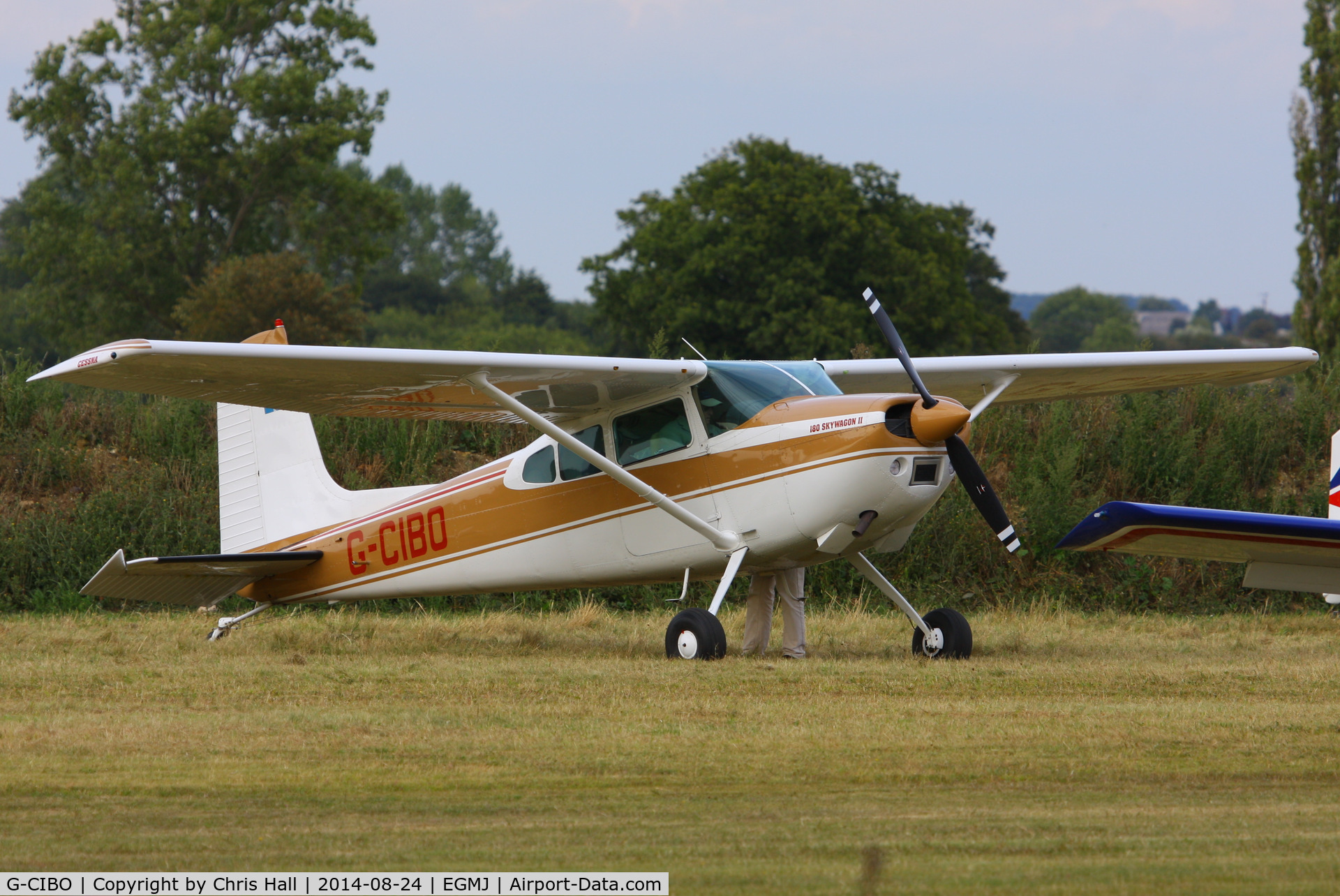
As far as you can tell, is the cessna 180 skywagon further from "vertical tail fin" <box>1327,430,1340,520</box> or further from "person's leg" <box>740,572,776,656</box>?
"vertical tail fin" <box>1327,430,1340,520</box>

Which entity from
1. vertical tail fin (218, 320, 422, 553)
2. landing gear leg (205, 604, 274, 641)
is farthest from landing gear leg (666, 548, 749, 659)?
landing gear leg (205, 604, 274, 641)

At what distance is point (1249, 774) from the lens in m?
5.51

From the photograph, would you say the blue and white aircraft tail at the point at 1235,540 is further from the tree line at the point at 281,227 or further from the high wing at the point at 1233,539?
the tree line at the point at 281,227

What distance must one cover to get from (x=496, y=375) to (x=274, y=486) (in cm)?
382

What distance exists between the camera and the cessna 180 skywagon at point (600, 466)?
31.1 ft

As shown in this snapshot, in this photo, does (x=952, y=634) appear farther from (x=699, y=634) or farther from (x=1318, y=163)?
(x=1318, y=163)

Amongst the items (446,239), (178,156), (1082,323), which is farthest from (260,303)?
(1082,323)

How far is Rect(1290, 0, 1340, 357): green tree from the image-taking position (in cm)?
4116

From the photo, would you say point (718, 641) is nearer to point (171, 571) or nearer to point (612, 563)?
point (612, 563)

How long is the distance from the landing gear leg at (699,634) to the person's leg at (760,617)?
992mm

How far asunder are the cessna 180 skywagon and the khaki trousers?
0.41 metres

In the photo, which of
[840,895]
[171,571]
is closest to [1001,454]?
[171,571]

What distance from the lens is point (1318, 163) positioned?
4225 cm

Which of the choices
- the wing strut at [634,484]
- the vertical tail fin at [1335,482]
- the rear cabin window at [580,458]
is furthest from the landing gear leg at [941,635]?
the vertical tail fin at [1335,482]
